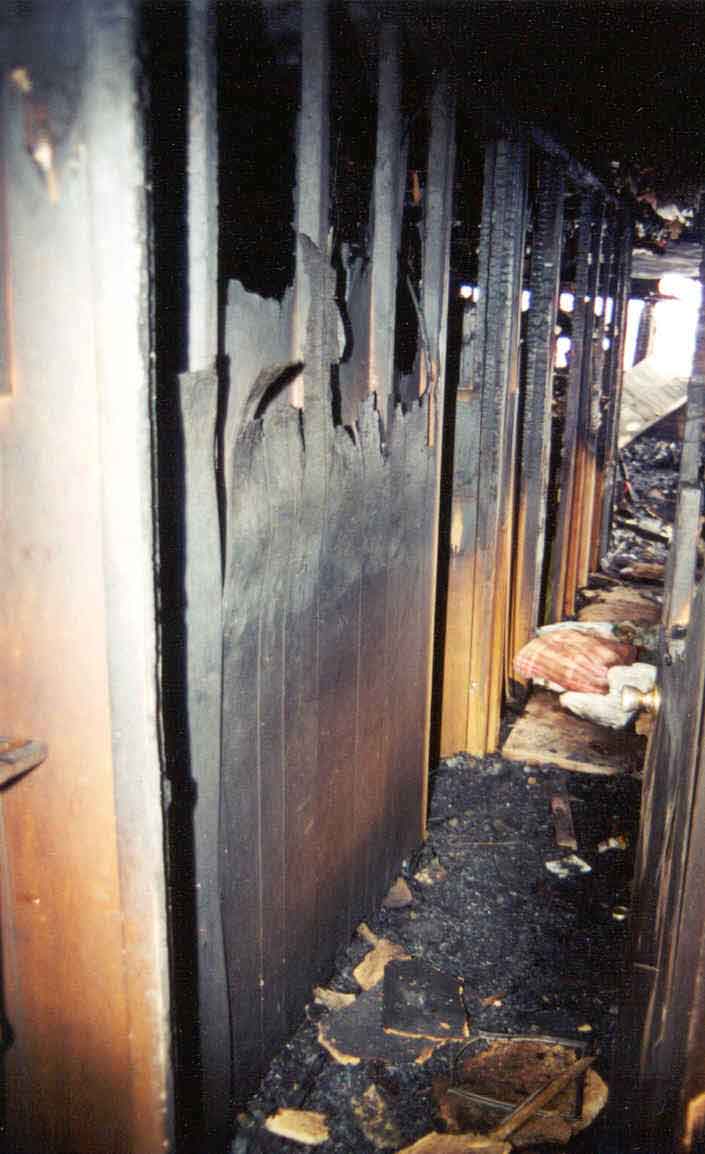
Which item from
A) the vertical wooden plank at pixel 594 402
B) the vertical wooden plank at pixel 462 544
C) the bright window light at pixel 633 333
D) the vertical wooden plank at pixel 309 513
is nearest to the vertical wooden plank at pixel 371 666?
the vertical wooden plank at pixel 309 513

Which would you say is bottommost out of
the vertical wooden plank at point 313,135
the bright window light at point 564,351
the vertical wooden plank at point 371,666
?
the vertical wooden plank at point 371,666

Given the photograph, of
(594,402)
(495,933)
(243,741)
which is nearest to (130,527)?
(243,741)

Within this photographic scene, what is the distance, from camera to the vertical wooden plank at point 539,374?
4715mm

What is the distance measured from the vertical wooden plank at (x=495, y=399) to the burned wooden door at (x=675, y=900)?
6.73 ft

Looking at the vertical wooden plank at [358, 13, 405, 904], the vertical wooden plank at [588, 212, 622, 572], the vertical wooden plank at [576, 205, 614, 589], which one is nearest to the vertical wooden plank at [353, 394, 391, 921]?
the vertical wooden plank at [358, 13, 405, 904]

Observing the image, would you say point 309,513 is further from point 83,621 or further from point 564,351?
point 564,351

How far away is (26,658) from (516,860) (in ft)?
8.64

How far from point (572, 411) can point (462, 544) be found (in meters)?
2.69

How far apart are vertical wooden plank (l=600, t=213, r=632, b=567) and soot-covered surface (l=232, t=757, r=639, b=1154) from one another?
4.80m

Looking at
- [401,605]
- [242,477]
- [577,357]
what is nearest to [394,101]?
[242,477]

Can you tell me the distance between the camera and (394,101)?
243 cm

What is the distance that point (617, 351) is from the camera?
793 centimetres

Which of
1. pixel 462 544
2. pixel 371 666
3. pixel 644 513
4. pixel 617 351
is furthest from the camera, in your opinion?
→ pixel 644 513

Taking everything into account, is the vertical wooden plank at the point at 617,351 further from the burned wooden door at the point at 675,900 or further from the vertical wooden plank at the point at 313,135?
the burned wooden door at the point at 675,900
